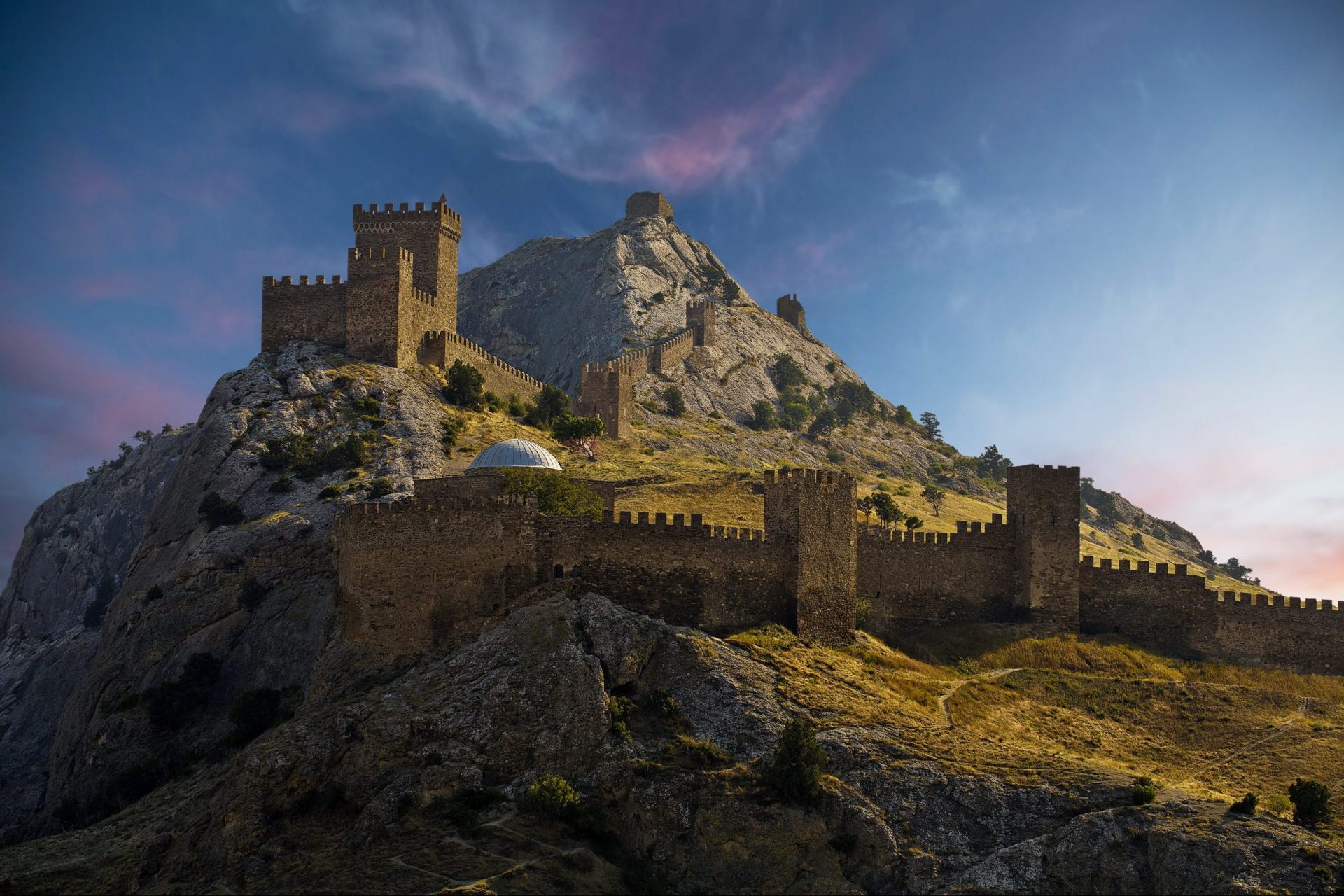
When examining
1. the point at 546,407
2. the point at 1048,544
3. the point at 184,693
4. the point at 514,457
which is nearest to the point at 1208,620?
the point at 1048,544

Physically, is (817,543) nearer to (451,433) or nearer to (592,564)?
(592,564)

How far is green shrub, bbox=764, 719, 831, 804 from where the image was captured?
102 ft

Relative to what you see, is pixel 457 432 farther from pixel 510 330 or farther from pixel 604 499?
pixel 510 330

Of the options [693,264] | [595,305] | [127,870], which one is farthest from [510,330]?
[127,870]

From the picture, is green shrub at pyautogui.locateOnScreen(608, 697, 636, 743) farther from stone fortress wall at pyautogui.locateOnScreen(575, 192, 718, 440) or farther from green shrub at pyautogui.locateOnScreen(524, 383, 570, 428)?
stone fortress wall at pyautogui.locateOnScreen(575, 192, 718, 440)

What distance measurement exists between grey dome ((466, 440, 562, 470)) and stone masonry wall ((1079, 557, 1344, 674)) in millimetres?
31729

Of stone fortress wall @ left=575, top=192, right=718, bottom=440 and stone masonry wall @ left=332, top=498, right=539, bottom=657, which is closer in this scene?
stone masonry wall @ left=332, top=498, right=539, bottom=657

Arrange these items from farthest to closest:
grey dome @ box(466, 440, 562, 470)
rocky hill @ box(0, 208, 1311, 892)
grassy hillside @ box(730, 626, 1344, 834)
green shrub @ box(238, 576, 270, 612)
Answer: grey dome @ box(466, 440, 562, 470) → green shrub @ box(238, 576, 270, 612) → grassy hillside @ box(730, 626, 1344, 834) → rocky hill @ box(0, 208, 1311, 892)

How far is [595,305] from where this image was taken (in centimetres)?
14788

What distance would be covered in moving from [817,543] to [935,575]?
9.20 m

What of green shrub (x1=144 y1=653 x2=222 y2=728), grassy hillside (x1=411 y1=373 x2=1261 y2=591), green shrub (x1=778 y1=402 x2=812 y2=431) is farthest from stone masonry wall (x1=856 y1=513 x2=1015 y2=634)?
green shrub (x1=778 y1=402 x2=812 y2=431)

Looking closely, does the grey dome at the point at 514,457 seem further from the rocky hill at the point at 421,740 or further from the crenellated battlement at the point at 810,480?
the crenellated battlement at the point at 810,480

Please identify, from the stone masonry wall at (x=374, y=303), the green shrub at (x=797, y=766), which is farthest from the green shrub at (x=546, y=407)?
the green shrub at (x=797, y=766)

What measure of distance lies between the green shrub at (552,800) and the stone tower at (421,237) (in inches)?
2389
